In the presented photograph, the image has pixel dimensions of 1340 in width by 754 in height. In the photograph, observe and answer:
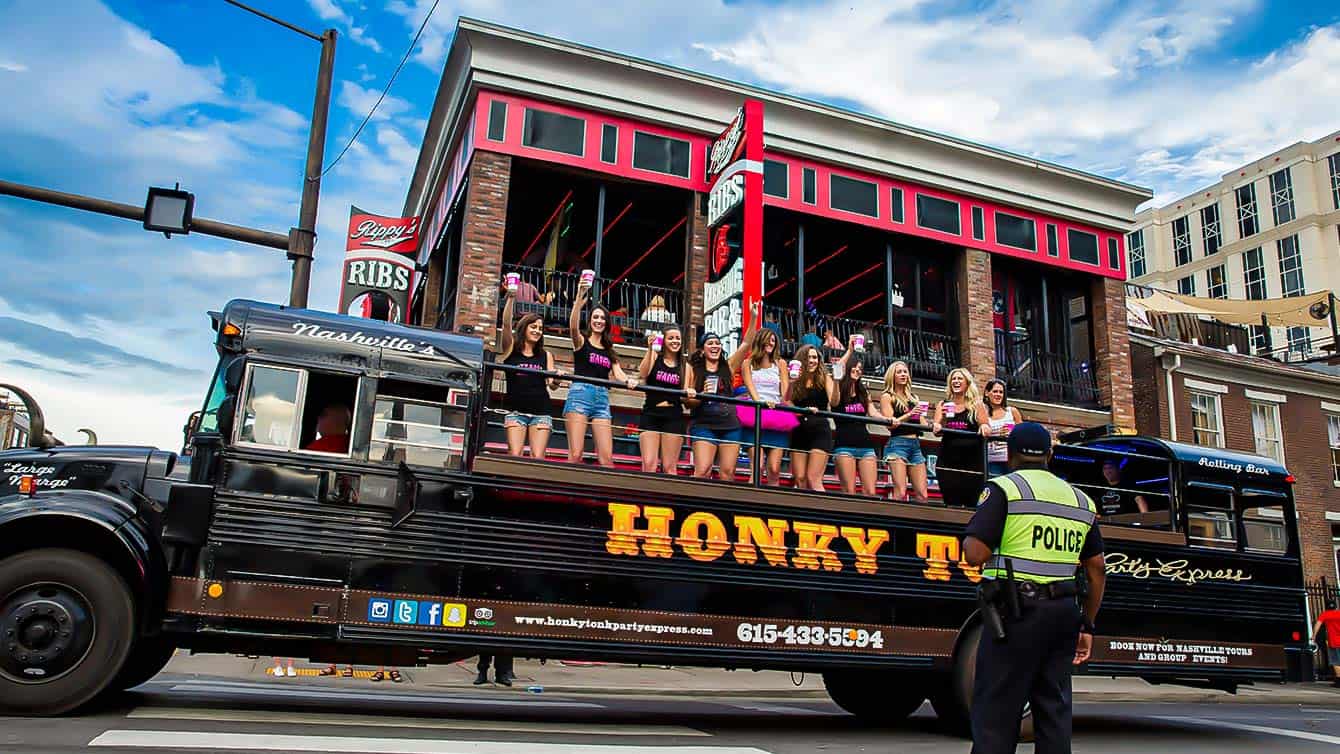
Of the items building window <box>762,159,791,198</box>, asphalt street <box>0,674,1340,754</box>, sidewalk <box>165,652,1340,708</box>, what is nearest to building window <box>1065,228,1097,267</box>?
building window <box>762,159,791,198</box>

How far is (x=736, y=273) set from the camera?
54.6 ft

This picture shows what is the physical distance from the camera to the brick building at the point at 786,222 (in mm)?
17812

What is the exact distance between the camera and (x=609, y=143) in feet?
60.3

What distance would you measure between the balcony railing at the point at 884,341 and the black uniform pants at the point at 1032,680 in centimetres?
1512

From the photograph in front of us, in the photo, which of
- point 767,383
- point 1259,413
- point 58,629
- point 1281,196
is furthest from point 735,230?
point 1281,196

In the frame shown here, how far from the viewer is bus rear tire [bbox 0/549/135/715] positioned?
20.0 ft

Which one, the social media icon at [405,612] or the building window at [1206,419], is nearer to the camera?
the social media icon at [405,612]

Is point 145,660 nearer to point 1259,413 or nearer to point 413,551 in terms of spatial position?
point 413,551

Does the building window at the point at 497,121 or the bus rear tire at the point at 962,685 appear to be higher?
the building window at the point at 497,121

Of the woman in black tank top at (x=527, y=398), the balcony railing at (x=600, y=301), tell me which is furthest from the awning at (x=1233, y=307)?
the woman in black tank top at (x=527, y=398)

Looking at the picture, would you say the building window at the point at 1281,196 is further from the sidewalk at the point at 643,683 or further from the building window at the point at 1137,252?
the sidewalk at the point at 643,683

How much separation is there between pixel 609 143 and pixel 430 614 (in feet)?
43.0

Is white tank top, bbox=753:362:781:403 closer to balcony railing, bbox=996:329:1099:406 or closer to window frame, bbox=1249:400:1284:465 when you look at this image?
balcony railing, bbox=996:329:1099:406

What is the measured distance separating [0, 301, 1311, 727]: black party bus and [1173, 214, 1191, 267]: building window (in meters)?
61.3
